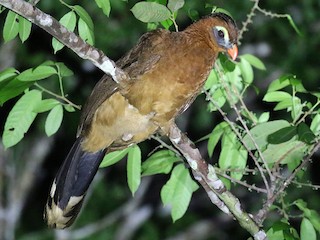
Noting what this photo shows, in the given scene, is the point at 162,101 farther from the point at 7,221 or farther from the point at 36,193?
the point at 36,193

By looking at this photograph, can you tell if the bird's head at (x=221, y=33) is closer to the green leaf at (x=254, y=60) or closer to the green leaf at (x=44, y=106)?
the green leaf at (x=254, y=60)

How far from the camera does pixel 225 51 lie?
2115mm

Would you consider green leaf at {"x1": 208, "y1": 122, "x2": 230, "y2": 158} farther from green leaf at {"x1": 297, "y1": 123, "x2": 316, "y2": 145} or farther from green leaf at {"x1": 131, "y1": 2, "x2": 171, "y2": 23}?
A: green leaf at {"x1": 131, "y1": 2, "x2": 171, "y2": 23}

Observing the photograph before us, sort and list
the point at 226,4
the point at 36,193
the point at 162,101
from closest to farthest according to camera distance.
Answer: the point at 162,101 < the point at 226,4 < the point at 36,193

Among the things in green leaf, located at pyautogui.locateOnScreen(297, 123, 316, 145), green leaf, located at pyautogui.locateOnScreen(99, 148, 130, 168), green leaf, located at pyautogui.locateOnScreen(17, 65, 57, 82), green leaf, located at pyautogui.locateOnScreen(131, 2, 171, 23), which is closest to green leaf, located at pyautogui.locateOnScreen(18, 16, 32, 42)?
green leaf, located at pyautogui.locateOnScreen(17, 65, 57, 82)

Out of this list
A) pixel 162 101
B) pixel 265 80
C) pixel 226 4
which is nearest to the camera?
pixel 162 101

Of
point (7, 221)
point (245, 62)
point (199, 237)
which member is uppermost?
point (245, 62)

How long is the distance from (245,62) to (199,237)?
8.41 feet

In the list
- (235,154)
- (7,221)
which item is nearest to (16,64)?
(7,221)

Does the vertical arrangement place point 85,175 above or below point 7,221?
above

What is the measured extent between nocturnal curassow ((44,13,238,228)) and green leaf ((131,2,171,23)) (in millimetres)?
256

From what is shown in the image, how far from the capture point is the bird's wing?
203cm

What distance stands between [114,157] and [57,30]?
2.02ft

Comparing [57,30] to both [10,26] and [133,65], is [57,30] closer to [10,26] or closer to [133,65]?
[10,26]
